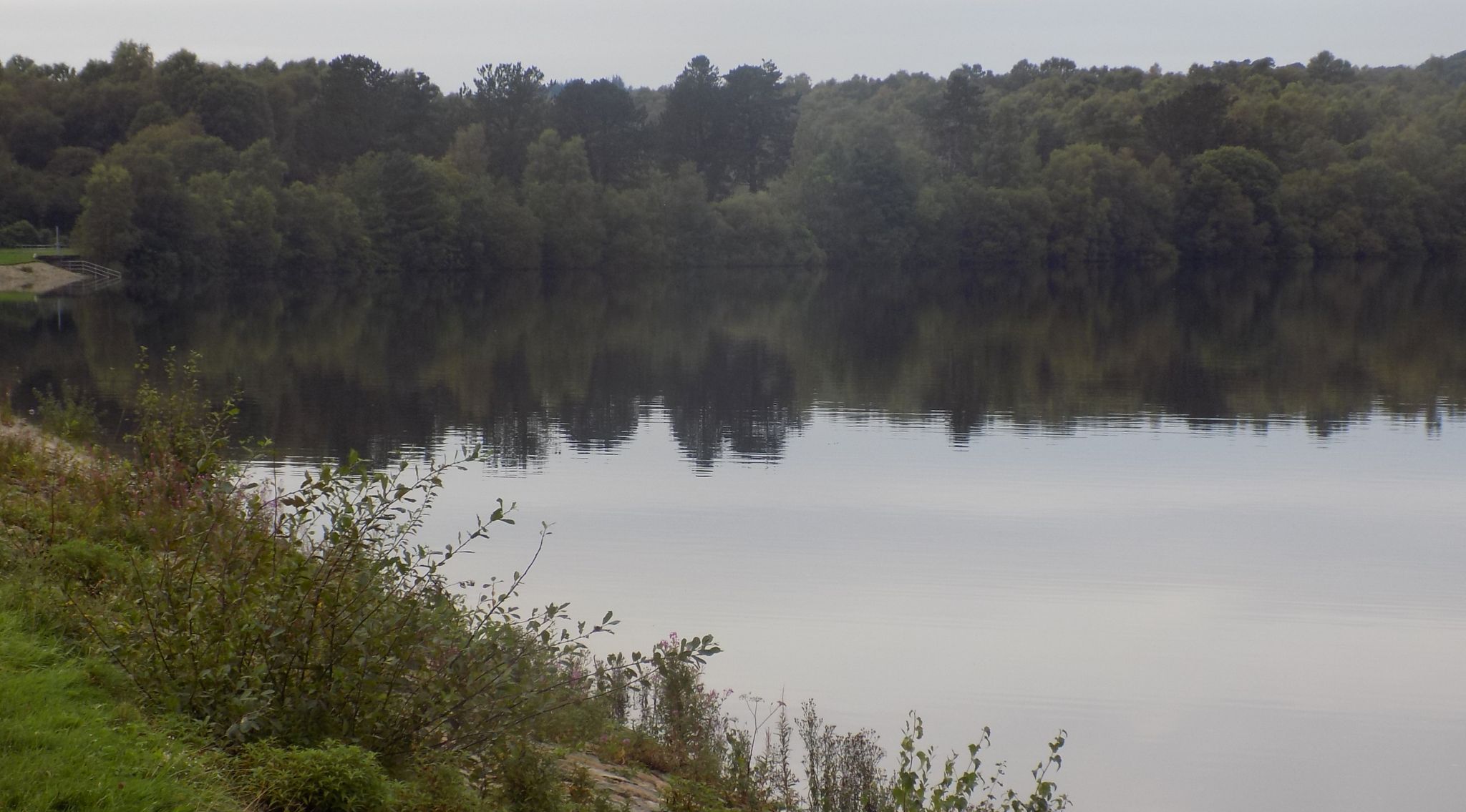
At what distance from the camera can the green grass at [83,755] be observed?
4.98 m

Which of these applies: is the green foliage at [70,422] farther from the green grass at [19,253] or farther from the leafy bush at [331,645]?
the green grass at [19,253]

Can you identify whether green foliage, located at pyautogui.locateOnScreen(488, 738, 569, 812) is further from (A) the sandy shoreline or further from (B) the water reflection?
(A) the sandy shoreline

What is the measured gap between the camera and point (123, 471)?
11.5m

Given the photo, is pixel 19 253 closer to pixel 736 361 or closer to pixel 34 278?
pixel 34 278

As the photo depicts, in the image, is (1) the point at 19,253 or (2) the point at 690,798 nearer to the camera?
(2) the point at 690,798

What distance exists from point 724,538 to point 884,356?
70.5ft

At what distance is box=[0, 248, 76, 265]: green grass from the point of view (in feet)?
218

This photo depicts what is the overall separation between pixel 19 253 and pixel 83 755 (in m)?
70.0

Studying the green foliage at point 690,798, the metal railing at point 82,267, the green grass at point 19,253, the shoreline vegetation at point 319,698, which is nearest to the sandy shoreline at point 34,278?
the metal railing at point 82,267

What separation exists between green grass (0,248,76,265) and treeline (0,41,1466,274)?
2.13 meters

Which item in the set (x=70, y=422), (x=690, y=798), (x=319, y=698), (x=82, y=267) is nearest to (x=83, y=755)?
(x=319, y=698)

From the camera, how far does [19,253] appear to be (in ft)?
223

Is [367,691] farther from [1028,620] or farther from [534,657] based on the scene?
[1028,620]

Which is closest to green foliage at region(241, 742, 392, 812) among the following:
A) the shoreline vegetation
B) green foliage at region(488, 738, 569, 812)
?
the shoreline vegetation
